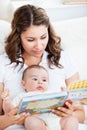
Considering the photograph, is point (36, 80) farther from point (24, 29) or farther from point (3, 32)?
point (3, 32)

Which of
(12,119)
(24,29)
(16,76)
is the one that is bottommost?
(12,119)

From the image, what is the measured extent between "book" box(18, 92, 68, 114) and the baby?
3cm

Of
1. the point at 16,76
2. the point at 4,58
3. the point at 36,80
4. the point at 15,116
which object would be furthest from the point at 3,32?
the point at 15,116

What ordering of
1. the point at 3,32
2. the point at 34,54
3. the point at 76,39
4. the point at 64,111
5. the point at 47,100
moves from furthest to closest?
the point at 76,39 < the point at 3,32 < the point at 34,54 < the point at 64,111 < the point at 47,100

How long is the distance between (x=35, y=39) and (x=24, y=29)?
0.24ft

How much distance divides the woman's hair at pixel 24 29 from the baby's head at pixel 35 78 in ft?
0.32

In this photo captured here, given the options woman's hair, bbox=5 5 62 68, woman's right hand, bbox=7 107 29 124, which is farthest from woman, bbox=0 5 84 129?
woman's right hand, bbox=7 107 29 124

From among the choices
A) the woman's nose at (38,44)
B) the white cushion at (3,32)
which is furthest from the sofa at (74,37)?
the woman's nose at (38,44)

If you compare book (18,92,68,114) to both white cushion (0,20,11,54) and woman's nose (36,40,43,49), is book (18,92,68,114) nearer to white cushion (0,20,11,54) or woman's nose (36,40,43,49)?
woman's nose (36,40,43,49)

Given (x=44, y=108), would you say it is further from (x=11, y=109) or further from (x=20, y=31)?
(x=20, y=31)

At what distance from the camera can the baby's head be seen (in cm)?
140

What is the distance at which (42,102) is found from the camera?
4.18ft

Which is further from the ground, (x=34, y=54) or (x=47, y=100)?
(x=34, y=54)

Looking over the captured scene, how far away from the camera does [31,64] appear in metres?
1.54
